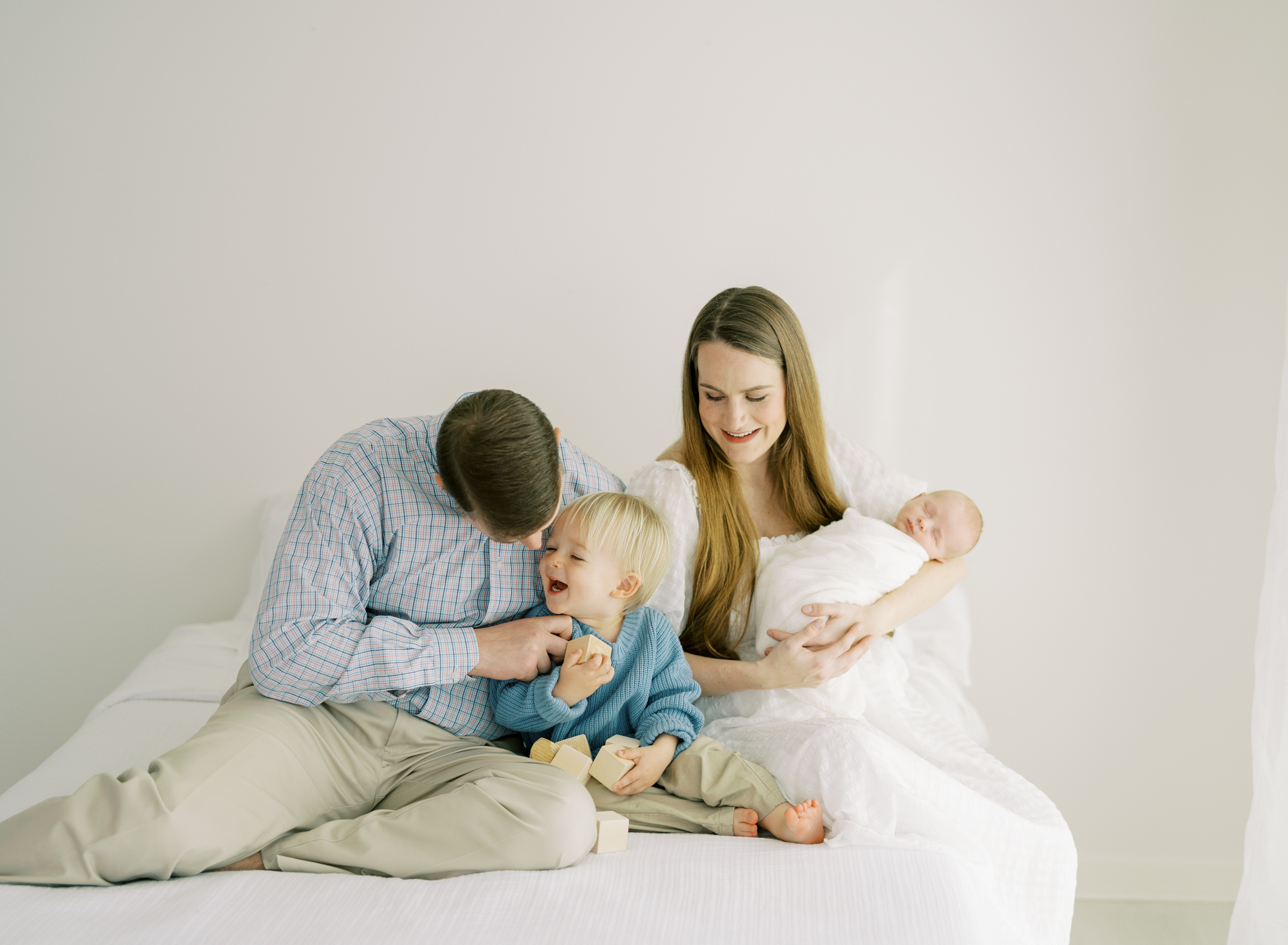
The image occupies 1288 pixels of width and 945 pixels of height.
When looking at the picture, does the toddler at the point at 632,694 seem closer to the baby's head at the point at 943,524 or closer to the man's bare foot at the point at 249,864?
the man's bare foot at the point at 249,864

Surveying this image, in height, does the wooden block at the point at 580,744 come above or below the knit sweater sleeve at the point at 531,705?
below

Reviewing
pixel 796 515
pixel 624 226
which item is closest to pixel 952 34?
pixel 624 226

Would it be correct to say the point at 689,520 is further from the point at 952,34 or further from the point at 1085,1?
the point at 1085,1

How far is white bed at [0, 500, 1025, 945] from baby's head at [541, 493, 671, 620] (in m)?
0.42

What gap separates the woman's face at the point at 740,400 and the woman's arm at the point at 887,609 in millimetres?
348

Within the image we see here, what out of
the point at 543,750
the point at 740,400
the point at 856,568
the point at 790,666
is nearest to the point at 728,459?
the point at 740,400

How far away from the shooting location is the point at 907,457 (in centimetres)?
234

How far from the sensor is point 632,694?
1.60m

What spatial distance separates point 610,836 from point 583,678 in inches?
10.2

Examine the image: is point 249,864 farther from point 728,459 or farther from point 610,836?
point 728,459

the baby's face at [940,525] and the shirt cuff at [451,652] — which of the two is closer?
the shirt cuff at [451,652]

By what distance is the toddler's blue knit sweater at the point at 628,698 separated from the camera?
1586mm

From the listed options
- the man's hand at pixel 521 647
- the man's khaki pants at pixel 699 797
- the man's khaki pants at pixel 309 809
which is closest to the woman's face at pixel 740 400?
the man's hand at pixel 521 647

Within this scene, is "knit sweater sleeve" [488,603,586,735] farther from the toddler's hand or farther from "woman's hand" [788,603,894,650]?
"woman's hand" [788,603,894,650]
